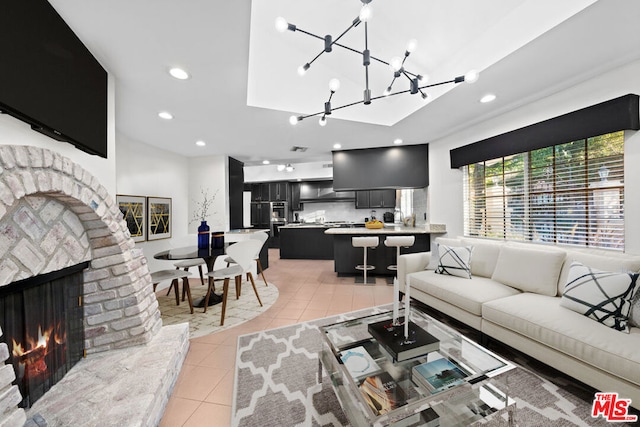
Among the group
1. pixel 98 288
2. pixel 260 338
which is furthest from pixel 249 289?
pixel 98 288

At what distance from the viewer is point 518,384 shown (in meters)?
1.59

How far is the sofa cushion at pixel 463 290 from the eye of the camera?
207cm

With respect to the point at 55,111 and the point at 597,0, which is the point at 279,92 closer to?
the point at 55,111

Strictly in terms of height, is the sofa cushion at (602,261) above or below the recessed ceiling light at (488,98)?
below

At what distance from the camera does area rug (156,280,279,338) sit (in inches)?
99.7

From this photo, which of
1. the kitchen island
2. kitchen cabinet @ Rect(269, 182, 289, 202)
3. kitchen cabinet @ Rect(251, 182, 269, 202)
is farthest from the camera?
kitchen cabinet @ Rect(251, 182, 269, 202)

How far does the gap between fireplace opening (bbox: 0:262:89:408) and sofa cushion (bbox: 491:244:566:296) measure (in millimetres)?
3526

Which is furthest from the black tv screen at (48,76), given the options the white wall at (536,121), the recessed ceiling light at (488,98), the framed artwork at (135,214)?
the white wall at (536,121)

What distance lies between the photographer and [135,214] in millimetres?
3457

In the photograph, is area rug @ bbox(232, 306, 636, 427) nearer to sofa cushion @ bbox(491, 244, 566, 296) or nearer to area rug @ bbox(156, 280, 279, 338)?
area rug @ bbox(156, 280, 279, 338)

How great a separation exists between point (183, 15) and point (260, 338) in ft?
8.28

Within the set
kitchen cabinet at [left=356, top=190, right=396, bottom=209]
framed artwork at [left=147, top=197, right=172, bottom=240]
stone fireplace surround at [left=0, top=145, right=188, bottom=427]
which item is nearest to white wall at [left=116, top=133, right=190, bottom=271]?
framed artwork at [left=147, top=197, right=172, bottom=240]

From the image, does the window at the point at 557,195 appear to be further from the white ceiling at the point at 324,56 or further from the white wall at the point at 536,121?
the white ceiling at the point at 324,56

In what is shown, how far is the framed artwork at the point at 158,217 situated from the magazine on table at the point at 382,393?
3882mm
